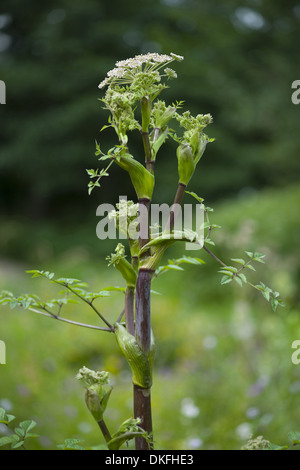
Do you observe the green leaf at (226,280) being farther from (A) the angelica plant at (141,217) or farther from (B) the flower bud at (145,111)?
(B) the flower bud at (145,111)

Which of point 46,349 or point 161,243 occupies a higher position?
point 46,349

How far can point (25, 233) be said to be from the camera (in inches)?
381

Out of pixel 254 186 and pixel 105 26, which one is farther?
pixel 254 186

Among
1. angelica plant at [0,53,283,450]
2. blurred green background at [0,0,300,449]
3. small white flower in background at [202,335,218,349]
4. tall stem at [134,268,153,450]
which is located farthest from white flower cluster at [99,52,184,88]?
blurred green background at [0,0,300,449]

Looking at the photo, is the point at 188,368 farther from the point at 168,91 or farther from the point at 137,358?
the point at 168,91

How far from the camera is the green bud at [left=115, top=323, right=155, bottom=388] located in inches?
26.3

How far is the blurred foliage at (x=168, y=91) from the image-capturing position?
891cm

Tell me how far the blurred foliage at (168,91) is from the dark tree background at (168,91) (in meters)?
0.02

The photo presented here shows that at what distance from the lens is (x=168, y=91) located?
8.55 m

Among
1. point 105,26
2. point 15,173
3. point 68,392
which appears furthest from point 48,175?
point 68,392

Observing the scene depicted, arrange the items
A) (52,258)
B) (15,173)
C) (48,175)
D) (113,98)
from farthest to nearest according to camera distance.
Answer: (15,173), (48,175), (52,258), (113,98)

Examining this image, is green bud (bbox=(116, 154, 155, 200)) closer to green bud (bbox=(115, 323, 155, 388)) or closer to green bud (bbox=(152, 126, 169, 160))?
green bud (bbox=(152, 126, 169, 160))
